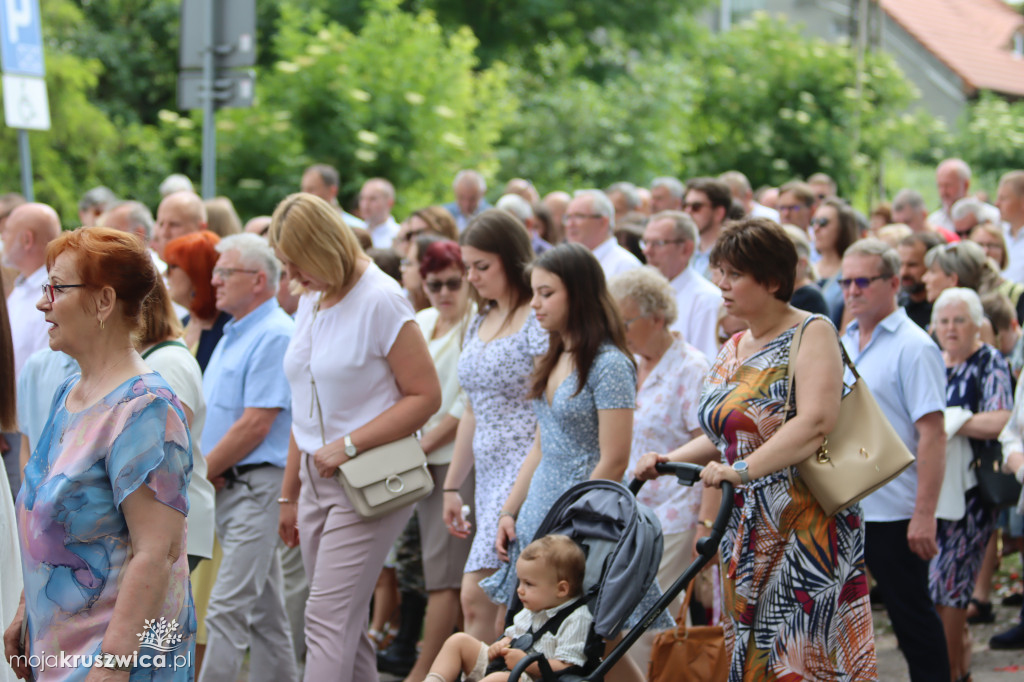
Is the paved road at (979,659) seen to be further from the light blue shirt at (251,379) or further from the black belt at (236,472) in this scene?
the light blue shirt at (251,379)

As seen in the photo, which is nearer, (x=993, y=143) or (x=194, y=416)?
(x=194, y=416)

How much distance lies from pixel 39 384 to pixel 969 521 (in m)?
4.73

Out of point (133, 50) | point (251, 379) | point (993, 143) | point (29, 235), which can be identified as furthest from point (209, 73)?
point (993, 143)

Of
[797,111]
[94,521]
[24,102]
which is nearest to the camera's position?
[94,521]

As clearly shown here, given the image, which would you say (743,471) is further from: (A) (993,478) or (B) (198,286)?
(B) (198,286)

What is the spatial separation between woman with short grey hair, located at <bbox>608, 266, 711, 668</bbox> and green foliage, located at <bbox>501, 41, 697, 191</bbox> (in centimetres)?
1673

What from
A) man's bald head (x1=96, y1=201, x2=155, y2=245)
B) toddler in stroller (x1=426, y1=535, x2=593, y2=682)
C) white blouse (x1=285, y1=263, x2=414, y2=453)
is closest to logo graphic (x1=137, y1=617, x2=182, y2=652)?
toddler in stroller (x1=426, y1=535, x2=593, y2=682)

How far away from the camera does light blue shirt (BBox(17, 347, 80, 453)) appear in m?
4.93

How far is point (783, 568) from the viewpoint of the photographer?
4.02 meters

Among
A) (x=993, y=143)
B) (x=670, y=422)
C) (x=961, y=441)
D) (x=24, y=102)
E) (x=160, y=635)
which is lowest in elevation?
(x=993, y=143)

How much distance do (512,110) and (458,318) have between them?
16.2m

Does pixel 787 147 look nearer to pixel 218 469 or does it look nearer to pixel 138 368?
pixel 218 469

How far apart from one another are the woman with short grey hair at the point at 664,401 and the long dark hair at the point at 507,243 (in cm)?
43

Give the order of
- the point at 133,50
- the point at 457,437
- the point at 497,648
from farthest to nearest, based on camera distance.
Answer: the point at 133,50
the point at 457,437
the point at 497,648
